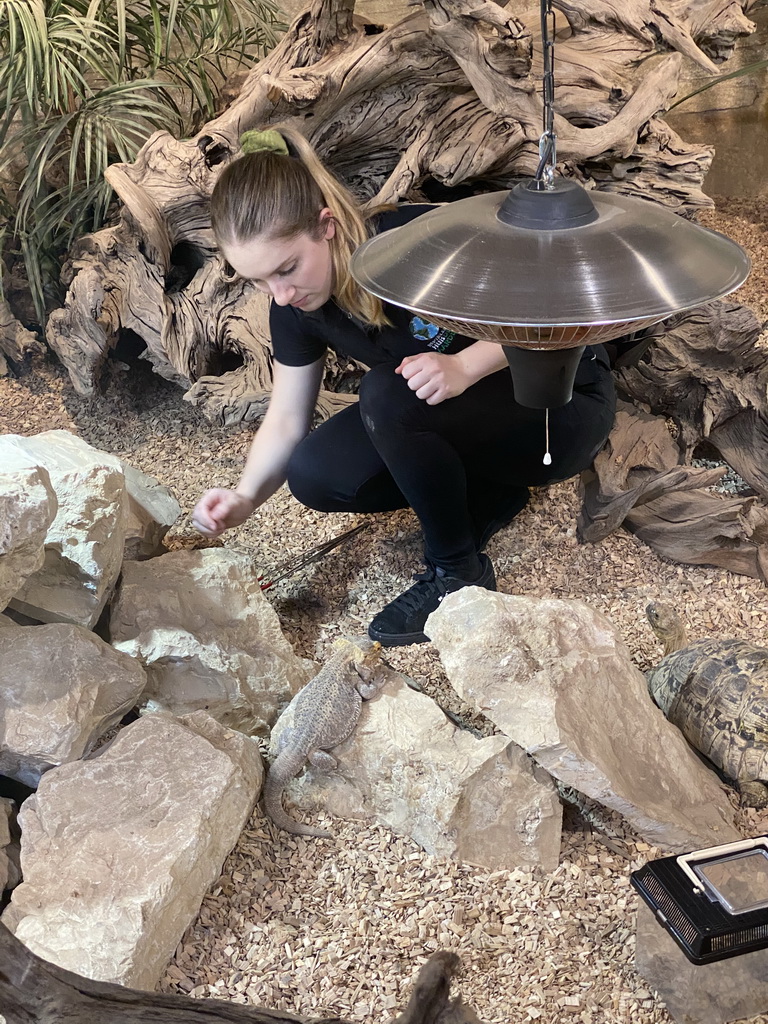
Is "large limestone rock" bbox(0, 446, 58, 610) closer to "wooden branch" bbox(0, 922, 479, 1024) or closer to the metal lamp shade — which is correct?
"wooden branch" bbox(0, 922, 479, 1024)

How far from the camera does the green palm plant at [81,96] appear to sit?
10.3ft

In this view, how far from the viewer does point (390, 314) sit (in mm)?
2104

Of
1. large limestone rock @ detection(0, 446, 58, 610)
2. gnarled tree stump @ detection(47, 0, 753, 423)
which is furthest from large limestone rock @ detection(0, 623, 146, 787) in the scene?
gnarled tree stump @ detection(47, 0, 753, 423)

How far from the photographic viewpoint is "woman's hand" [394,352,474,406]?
1731 millimetres

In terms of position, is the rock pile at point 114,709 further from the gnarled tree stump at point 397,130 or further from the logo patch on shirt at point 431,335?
the gnarled tree stump at point 397,130

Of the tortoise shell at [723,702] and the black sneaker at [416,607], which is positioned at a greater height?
the tortoise shell at [723,702]

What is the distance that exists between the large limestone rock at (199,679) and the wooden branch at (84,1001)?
0.87 meters

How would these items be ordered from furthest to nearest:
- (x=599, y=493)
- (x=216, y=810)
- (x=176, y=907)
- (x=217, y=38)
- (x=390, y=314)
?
(x=217, y=38) → (x=599, y=493) → (x=390, y=314) → (x=216, y=810) → (x=176, y=907)

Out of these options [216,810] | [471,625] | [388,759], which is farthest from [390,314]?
[216,810]

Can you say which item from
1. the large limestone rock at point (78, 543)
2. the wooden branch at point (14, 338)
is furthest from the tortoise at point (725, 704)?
the wooden branch at point (14, 338)

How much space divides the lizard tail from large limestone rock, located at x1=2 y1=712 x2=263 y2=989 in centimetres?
4

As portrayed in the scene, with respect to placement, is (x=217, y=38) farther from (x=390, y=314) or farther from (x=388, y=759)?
(x=388, y=759)

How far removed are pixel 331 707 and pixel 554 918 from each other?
0.56m

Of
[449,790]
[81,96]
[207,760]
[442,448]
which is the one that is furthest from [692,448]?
[81,96]
